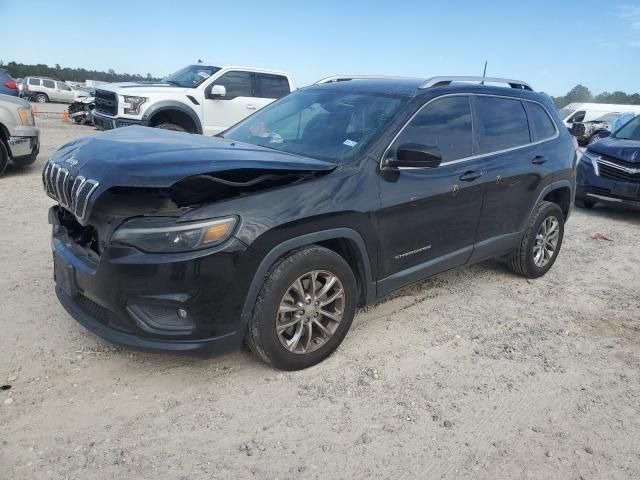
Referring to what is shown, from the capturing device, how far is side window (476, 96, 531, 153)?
4230mm

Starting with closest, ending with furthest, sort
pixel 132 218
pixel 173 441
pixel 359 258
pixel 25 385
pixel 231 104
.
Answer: pixel 173 441 → pixel 132 218 → pixel 25 385 → pixel 359 258 → pixel 231 104

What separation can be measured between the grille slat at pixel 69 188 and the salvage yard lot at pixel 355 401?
1001 mm

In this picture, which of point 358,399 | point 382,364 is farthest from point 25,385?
point 382,364

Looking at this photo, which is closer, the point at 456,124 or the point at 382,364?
the point at 382,364

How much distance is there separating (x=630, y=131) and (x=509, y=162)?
6.25 metres

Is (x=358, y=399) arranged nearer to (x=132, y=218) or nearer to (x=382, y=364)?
(x=382, y=364)

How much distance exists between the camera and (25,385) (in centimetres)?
297

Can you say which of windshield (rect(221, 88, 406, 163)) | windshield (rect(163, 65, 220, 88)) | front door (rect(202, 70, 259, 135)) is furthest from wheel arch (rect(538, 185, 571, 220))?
windshield (rect(163, 65, 220, 88))

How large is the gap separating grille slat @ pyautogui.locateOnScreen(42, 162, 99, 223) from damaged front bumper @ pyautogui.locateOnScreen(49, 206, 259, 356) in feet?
0.76

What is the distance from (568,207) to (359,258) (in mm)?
3132

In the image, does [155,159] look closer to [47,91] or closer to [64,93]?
→ [47,91]

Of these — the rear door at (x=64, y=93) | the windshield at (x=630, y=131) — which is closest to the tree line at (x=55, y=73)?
the rear door at (x=64, y=93)

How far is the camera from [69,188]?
9.76 ft

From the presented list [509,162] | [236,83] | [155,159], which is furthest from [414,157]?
[236,83]
